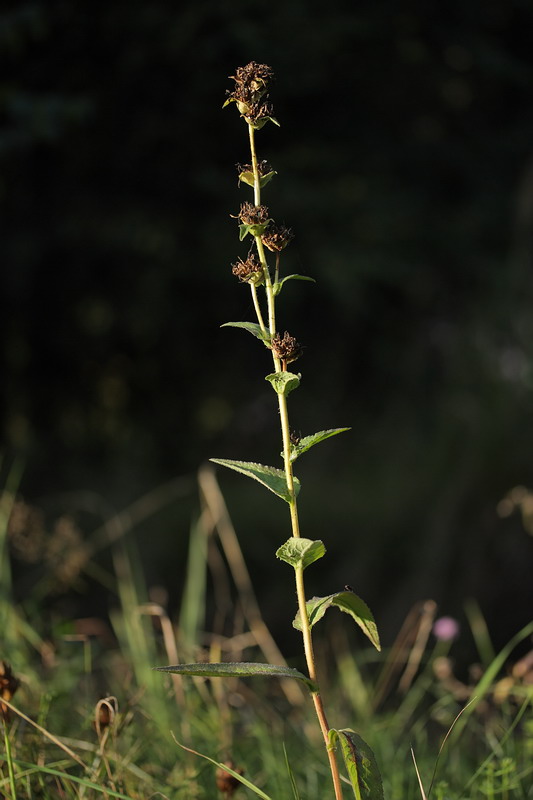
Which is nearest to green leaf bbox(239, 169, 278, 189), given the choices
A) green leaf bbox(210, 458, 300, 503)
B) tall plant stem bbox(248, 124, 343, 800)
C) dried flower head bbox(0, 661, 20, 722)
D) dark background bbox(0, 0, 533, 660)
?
tall plant stem bbox(248, 124, 343, 800)

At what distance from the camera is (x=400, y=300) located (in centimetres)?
520

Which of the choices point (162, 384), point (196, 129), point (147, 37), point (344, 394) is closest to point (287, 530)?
point (344, 394)

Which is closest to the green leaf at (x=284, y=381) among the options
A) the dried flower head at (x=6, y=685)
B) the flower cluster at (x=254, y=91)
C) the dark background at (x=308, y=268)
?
the flower cluster at (x=254, y=91)

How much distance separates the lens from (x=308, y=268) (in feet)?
15.5

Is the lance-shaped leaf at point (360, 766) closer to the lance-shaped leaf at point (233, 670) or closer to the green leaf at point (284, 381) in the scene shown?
the lance-shaped leaf at point (233, 670)

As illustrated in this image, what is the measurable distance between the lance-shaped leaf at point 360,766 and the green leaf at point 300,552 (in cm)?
15

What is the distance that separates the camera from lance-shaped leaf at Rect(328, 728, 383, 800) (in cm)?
85

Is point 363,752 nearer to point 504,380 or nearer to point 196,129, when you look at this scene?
point 504,380

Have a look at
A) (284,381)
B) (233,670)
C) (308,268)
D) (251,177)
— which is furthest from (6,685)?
(308,268)

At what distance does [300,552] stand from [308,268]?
394 cm

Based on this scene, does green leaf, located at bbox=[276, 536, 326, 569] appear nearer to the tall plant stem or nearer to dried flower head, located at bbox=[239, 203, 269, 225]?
the tall plant stem

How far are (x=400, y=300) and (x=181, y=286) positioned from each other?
121 cm

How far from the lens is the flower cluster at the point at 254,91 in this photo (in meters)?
0.87

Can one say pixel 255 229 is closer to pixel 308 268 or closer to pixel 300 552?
pixel 300 552
